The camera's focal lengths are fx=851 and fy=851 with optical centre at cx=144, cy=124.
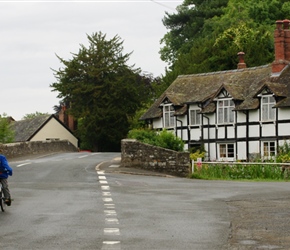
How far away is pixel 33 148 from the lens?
2286 inches

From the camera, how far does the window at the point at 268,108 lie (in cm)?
5753

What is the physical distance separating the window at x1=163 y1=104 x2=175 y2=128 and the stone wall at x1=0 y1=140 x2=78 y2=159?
8.63 meters

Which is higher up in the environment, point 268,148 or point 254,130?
point 254,130

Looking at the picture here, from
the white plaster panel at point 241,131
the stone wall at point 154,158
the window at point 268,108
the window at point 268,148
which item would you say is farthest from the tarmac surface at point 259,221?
the white plaster panel at point 241,131

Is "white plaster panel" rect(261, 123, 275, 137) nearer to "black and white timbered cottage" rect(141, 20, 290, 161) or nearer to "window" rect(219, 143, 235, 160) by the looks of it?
"black and white timbered cottage" rect(141, 20, 290, 161)

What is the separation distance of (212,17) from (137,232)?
87.2m

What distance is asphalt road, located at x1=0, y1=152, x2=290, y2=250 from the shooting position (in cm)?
1387

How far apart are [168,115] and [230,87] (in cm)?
658

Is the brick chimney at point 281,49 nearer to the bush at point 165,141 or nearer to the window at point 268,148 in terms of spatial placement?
the window at point 268,148

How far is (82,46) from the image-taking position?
88.6m

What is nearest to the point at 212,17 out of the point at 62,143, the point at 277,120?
the point at 62,143

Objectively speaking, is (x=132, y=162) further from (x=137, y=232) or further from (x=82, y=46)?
(x=82, y=46)

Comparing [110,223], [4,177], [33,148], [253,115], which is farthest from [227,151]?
[110,223]

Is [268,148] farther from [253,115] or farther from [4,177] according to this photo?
[4,177]
